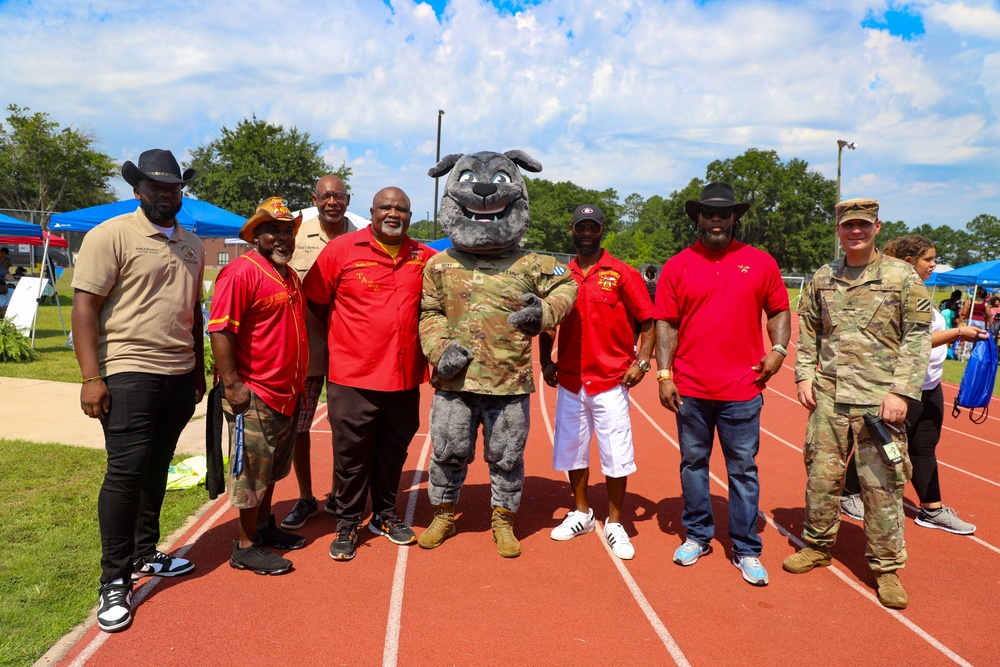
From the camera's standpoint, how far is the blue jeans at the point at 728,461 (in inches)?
148

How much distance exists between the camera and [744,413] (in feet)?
12.2

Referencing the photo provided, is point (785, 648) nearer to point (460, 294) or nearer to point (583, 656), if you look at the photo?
point (583, 656)

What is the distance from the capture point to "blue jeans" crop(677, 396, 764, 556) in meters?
3.75

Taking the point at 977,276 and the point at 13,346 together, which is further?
the point at 977,276

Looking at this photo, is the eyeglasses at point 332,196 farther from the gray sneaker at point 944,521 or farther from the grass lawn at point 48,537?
the gray sneaker at point 944,521

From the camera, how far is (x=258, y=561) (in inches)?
143

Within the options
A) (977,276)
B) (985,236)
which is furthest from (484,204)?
(985,236)

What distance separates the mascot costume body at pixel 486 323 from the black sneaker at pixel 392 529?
10 cm

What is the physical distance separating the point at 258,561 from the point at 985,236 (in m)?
119

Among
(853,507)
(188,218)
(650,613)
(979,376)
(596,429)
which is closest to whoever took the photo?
(650,613)

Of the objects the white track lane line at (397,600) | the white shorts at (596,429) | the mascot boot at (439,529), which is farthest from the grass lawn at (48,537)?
the white shorts at (596,429)

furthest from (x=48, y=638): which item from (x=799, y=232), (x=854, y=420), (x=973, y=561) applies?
(x=799, y=232)

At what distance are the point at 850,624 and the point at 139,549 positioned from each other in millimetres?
3729

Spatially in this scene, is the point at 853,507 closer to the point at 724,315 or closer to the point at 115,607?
the point at 724,315
